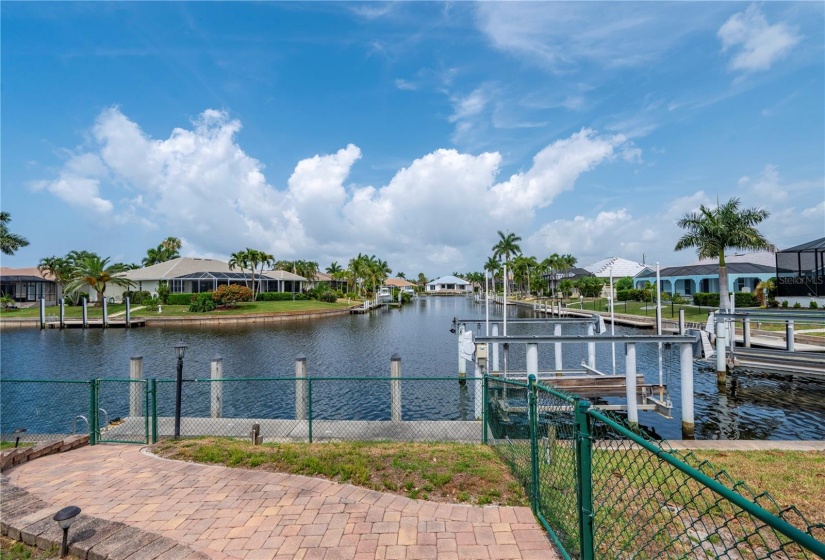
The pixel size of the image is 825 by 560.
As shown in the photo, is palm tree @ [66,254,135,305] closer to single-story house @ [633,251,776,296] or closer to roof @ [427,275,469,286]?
single-story house @ [633,251,776,296]

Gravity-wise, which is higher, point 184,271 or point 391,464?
point 184,271

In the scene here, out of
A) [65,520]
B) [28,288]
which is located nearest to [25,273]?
[28,288]

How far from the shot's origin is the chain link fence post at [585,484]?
11.1ft

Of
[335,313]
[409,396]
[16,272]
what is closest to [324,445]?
[409,396]

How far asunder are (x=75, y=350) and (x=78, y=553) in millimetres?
27497

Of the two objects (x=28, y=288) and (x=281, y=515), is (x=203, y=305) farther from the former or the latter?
(x=281, y=515)

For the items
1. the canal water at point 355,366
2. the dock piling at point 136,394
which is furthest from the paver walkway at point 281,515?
the canal water at point 355,366

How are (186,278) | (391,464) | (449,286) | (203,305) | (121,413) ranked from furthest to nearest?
(449,286)
(186,278)
(203,305)
(121,413)
(391,464)

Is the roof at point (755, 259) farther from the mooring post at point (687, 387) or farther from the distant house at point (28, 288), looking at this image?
the distant house at point (28, 288)

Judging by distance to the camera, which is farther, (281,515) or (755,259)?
(755,259)

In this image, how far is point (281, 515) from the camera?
15.8 ft

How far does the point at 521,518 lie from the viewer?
4707 mm

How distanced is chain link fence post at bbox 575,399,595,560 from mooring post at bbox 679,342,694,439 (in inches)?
338

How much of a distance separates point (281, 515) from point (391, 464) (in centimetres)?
188
